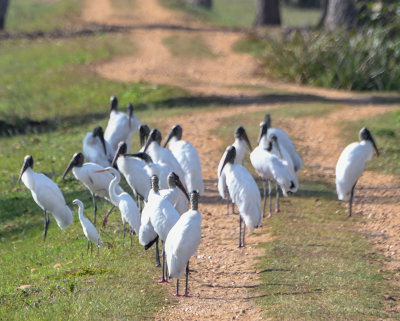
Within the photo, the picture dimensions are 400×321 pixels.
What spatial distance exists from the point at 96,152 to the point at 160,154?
5.61 feet

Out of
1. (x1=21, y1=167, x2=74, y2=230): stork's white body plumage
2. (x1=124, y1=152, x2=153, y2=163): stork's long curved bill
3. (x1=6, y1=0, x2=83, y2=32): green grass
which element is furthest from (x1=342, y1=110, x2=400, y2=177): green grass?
(x1=6, y1=0, x2=83, y2=32): green grass

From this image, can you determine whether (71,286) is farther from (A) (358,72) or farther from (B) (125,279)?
(A) (358,72)

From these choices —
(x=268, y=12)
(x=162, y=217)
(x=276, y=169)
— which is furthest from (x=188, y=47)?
(x=162, y=217)

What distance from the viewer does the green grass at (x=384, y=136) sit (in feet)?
46.0

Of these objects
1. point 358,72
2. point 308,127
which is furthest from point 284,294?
point 358,72

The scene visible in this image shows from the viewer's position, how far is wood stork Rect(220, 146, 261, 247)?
9617 mm

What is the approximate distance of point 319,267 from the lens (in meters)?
9.14

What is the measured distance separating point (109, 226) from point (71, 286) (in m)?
2.62

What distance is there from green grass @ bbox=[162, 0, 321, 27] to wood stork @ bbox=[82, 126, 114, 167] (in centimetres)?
2411

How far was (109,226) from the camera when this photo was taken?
11.2 meters

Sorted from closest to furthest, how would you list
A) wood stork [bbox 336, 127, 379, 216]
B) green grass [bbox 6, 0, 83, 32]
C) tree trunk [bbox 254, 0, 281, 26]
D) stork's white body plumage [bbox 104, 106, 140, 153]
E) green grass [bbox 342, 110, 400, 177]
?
wood stork [bbox 336, 127, 379, 216] < stork's white body plumage [bbox 104, 106, 140, 153] < green grass [bbox 342, 110, 400, 177] < tree trunk [bbox 254, 0, 281, 26] < green grass [bbox 6, 0, 83, 32]

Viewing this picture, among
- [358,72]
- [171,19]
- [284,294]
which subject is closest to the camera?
[284,294]

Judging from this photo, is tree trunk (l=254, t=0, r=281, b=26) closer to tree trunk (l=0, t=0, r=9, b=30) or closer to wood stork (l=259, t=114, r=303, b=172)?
tree trunk (l=0, t=0, r=9, b=30)

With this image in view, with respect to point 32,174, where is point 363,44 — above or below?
above
